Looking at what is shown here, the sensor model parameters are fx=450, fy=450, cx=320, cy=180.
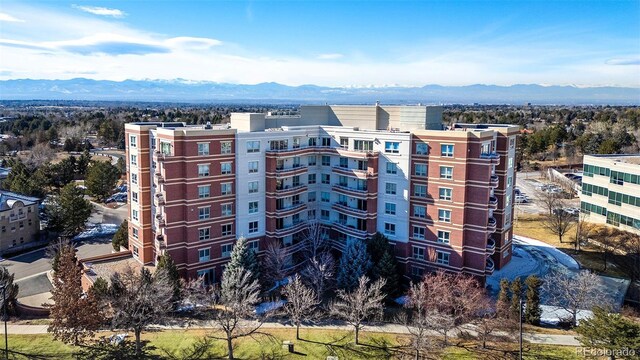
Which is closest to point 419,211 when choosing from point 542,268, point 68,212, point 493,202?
point 493,202

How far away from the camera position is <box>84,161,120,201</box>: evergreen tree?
8744 centimetres

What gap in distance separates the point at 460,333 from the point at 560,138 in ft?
341

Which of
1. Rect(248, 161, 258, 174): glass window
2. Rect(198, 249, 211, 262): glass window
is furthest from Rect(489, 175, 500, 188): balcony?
Rect(198, 249, 211, 262): glass window

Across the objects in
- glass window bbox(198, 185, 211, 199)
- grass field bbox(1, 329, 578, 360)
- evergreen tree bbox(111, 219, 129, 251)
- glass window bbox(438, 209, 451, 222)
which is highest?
glass window bbox(198, 185, 211, 199)

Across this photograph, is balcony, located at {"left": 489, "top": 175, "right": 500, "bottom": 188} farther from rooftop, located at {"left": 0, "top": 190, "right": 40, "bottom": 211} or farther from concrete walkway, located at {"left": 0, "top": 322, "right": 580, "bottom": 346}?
rooftop, located at {"left": 0, "top": 190, "right": 40, "bottom": 211}

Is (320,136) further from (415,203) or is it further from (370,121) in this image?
(415,203)

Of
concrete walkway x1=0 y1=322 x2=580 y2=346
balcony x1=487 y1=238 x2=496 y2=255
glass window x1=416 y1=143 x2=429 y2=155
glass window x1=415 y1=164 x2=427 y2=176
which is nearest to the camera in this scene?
concrete walkway x1=0 y1=322 x2=580 y2=346

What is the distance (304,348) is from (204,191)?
69.3ft

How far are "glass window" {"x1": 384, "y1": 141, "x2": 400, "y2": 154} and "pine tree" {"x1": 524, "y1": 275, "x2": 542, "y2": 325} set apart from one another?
19.8 meters

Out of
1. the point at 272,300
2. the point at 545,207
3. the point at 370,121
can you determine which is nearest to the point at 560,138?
the point at 545,207

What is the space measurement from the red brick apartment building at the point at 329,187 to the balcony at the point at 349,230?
0.42 feet

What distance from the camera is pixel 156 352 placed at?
38.2m

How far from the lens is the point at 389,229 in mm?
54906

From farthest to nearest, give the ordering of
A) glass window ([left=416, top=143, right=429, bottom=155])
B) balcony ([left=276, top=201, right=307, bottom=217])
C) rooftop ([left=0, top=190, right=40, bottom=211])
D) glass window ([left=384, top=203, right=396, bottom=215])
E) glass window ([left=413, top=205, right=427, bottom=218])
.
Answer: rooftop ([left=0, top=190, right=40, bottom=211]) → balcony ([left=276, top=201, right=307, bottom=217]) → glass window ([left=384, top=203, right=396, bottom=215]) → glass window ([left=413, top=205, right=427, bottom=218]) → glass window ([left=416, top=143, right=429, bottom=155])
